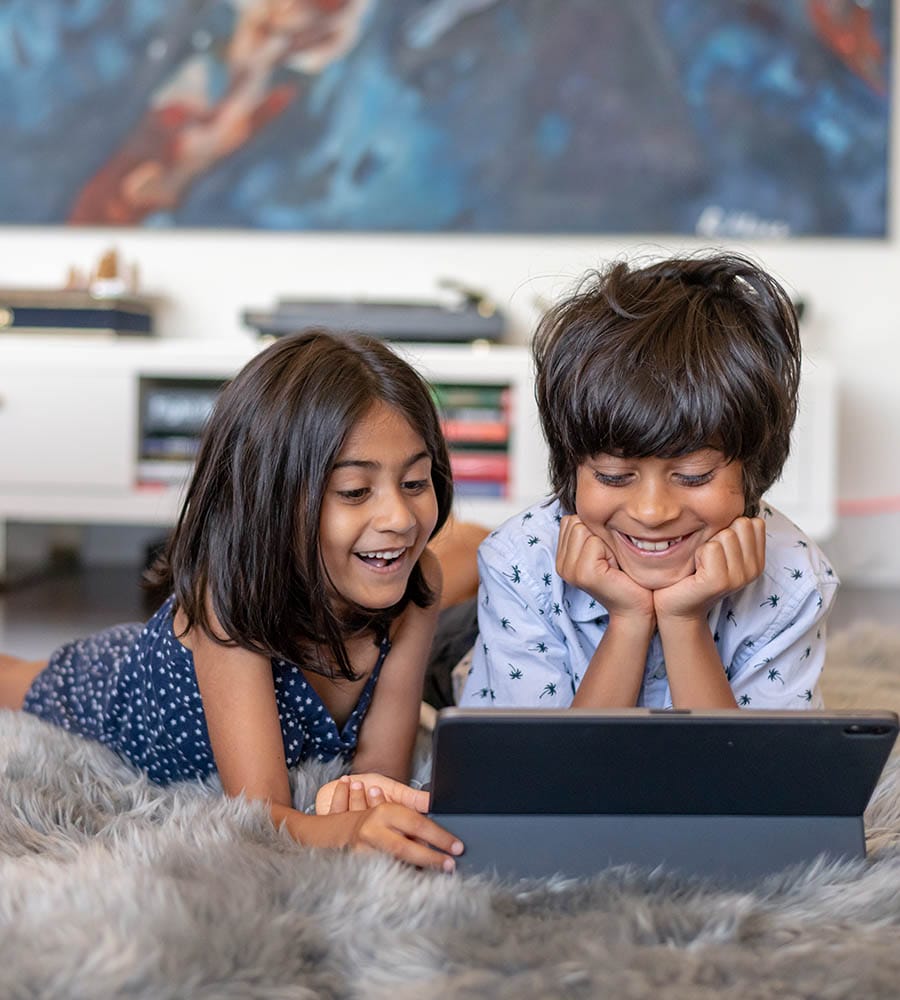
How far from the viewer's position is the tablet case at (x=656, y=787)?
0.78 metres

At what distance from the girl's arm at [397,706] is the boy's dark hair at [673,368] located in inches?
7.3

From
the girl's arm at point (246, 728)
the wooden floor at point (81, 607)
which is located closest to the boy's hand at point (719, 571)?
the girl's arm at point (246, 728)

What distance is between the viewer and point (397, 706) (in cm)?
120

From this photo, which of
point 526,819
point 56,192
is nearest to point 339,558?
point 526,819

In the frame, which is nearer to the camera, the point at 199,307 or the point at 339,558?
the point at 339,558

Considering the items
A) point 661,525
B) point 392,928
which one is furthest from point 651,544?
point 392,928

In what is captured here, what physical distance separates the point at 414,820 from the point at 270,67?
2.52 m

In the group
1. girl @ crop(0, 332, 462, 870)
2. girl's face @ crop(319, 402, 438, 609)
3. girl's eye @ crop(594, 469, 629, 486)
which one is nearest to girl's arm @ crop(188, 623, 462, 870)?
girl @ crop(0, 332, 462, 870)

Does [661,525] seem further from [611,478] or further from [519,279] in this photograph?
[519,279]

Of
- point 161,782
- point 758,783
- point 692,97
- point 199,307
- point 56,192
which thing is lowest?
point 161,782

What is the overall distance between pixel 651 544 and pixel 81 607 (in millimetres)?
1769

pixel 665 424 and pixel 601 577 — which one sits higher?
pixel 665 424

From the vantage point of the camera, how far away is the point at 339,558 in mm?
1099

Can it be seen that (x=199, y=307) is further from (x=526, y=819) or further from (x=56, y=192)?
(x=526, y=819)
